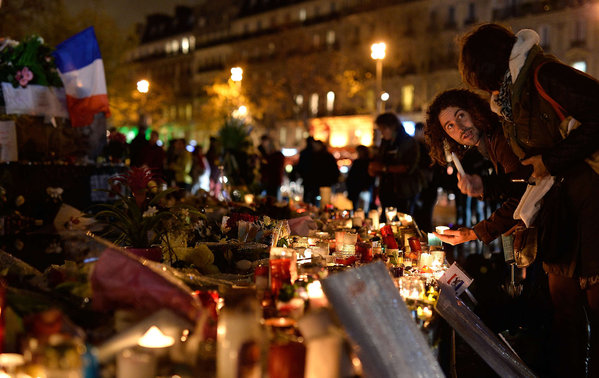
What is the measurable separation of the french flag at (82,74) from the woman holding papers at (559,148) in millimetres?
8717

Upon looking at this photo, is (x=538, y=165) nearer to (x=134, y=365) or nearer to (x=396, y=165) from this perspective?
(x=134, y=365)

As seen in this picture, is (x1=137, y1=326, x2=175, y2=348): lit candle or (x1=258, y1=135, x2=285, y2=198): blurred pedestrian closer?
(x1=137, y1=326, x2=175, y2=348): lit candle

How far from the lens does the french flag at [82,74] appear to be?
10859 mm

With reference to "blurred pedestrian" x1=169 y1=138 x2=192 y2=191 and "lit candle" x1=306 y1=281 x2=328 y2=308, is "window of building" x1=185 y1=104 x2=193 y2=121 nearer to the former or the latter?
"blurred pedestrian" x1=169 y1=138 x2=192 y2=191

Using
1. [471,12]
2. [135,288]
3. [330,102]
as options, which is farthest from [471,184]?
Result: [330,102]

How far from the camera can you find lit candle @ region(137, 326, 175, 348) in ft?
7.51

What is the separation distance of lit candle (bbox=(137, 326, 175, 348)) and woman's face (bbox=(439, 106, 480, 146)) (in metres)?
2.38

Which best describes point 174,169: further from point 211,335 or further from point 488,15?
point 488,15

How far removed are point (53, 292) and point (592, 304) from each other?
2.55m

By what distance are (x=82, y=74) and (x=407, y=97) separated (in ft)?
129

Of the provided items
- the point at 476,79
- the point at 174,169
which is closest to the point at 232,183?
the point at 174,169

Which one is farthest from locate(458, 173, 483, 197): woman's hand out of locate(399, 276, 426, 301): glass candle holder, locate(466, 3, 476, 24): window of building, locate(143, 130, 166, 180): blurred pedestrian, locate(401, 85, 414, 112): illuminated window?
locate(401, 85, 414, 112): illuminated window

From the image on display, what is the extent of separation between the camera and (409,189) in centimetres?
841

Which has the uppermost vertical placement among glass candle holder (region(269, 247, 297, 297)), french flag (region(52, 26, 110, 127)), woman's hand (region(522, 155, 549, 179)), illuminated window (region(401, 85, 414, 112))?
illuminated window (region(401, 85, 414, 112))
